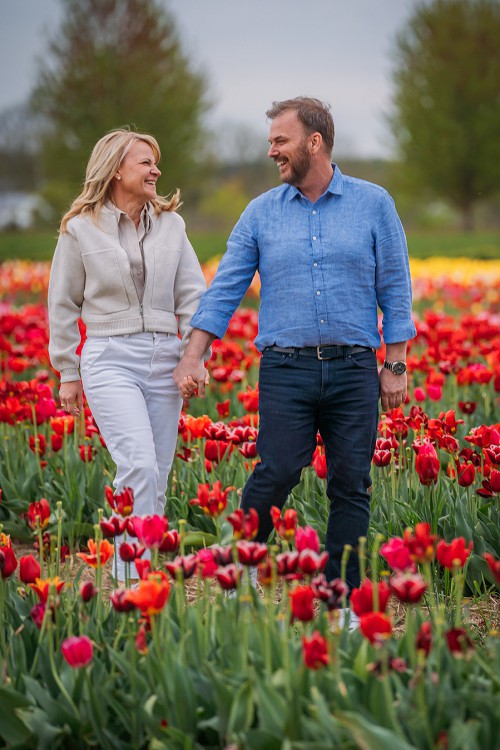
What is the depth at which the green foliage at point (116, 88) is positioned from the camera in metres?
28.2

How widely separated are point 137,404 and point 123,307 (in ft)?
1.20

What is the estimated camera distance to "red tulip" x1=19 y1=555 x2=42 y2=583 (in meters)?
2.52

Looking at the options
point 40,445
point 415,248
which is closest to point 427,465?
point 40,445

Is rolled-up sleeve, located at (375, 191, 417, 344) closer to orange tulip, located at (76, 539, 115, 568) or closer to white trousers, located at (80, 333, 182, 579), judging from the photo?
white trousers, located at (80, 333, 182, 579)

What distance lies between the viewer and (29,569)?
2.53 metres

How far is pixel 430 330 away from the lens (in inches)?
253

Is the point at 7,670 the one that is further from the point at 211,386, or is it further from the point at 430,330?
the point at 430,330

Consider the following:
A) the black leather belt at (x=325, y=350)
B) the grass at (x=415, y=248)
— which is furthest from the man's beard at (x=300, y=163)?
the grass at (x=415, y=248)

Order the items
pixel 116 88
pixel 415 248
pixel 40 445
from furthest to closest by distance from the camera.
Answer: pixel 116 88, pixel 415 248, pixel 40 445

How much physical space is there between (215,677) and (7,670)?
0.61 m

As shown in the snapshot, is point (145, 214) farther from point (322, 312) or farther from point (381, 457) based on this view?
point (381, 457)

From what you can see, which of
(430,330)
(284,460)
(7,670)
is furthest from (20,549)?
(430,330)

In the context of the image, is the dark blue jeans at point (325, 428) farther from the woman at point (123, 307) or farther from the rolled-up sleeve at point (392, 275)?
the woman at point (123, 307)

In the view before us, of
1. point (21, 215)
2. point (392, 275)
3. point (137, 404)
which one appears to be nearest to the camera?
point (392, 275)
